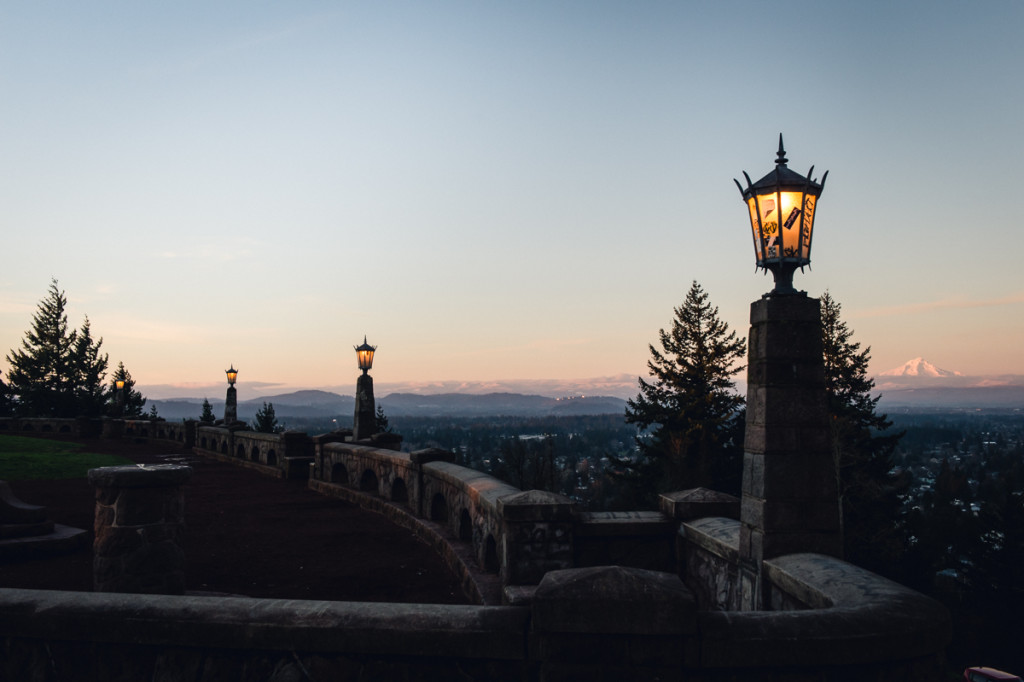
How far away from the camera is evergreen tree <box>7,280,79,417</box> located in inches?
1825

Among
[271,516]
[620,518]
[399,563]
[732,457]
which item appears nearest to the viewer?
[620,518]

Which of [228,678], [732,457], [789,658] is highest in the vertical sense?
[789,658]

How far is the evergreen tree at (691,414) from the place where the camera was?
34.0m

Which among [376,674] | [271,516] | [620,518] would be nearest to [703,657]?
[376,674]

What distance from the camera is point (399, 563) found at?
7934 mm

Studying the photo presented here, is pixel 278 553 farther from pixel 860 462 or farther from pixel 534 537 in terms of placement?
pixel 860 462

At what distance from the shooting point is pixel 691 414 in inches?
1379

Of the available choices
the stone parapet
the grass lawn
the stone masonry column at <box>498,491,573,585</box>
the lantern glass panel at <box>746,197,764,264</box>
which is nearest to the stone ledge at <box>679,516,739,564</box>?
the stone parapet

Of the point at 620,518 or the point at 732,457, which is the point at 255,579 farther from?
the point at 732,457

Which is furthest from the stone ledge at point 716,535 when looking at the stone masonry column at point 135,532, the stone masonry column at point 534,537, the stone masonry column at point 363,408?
the stone masonry column at point 363,408

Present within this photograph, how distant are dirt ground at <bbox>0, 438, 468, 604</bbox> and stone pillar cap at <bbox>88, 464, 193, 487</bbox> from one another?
1.74 meters

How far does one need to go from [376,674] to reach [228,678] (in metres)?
0.77

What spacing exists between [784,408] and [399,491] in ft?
28.1

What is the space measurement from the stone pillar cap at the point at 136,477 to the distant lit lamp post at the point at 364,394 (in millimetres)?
9718
